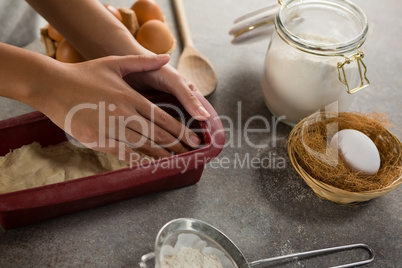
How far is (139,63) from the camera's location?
2.80 ft

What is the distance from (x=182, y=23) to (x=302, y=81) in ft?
1.51

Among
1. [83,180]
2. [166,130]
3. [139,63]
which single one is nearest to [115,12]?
[139,63]

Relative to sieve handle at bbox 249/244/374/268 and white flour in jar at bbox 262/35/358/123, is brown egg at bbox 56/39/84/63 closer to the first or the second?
white flour in jar at bbox 262/35/358/123

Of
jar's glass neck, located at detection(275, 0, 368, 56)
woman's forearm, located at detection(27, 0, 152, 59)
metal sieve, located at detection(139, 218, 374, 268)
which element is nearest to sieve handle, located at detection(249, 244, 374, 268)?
metal sieve, located at detection(139, 218, 374, 268)

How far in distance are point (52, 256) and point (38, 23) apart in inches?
28.3

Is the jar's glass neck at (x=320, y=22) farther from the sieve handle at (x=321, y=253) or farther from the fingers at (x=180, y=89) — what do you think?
the sieve handle at (x=321, y=253)

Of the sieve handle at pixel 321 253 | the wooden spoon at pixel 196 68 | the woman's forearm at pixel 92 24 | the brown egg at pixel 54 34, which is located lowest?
the sieve handle at pixel 321 253

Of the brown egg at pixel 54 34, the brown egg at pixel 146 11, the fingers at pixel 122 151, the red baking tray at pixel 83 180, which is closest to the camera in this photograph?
the red baking tray at pixel 83 180

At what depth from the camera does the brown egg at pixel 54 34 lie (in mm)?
1042

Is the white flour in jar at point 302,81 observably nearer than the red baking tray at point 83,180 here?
No

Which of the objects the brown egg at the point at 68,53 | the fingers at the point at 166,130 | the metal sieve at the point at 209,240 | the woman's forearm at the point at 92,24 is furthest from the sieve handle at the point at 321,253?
the brown egg at the point at 68,53

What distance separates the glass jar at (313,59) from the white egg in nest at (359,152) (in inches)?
3.9

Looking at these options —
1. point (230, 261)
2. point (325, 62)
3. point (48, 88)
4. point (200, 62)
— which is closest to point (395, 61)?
point (325, 62)

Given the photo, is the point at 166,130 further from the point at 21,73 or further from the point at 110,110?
the point at 21,73
